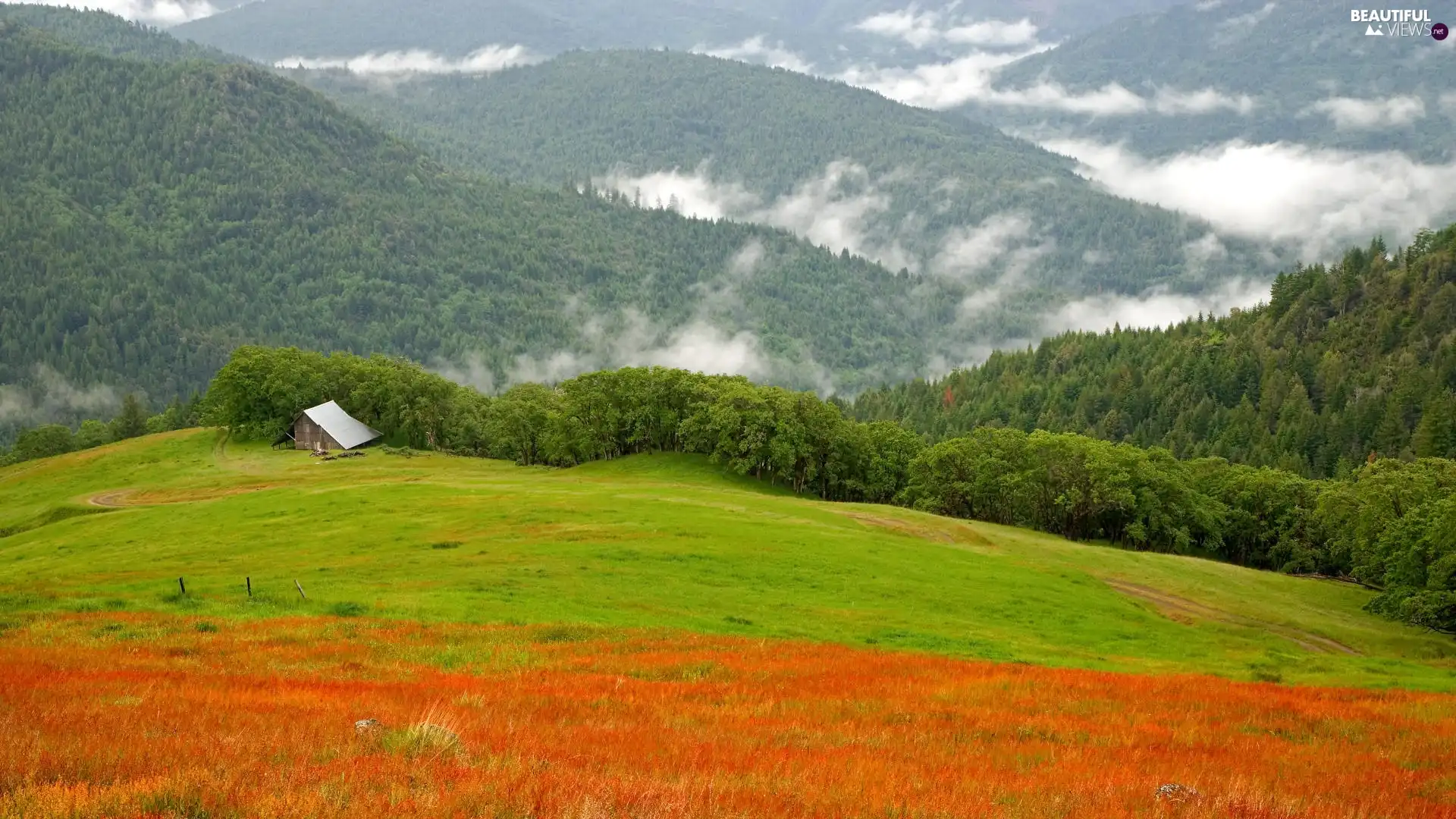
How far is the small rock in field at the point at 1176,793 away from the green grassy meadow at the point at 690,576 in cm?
2171

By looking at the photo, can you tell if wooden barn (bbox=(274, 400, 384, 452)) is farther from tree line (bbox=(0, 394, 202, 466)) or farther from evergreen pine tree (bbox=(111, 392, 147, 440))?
evergreen pine tree (bbox=(111, 392, 147, 440))

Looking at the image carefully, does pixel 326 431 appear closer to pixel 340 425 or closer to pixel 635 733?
pixel 340 425

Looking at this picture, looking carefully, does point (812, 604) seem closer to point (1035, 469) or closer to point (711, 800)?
point (711, 800)

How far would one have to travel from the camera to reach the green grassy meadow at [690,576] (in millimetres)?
36844

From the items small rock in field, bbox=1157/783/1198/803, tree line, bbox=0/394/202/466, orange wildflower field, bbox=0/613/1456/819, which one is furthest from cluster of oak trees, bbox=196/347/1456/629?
small rock in field, bbox=1157/783/1198/803

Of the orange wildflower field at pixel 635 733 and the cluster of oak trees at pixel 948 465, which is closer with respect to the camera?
the orange wildflower field at pixel 635 733

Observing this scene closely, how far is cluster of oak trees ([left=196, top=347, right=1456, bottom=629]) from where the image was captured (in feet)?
312

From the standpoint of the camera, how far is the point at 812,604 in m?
44.2

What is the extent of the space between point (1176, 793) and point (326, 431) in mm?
131618

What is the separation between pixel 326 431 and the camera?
426ft

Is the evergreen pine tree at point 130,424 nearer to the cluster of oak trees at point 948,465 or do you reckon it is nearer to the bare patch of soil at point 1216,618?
the cluster of oak trees at point 948,465

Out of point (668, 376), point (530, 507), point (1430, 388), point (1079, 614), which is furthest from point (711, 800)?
point (1430, 388)

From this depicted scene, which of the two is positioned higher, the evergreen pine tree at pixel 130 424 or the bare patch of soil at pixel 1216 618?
the evergreen pine tree at pixel 130 424

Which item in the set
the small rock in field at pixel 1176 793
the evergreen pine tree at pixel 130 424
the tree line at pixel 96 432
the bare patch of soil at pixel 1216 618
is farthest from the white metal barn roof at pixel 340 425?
the small rock in field at pixel 1176 793
